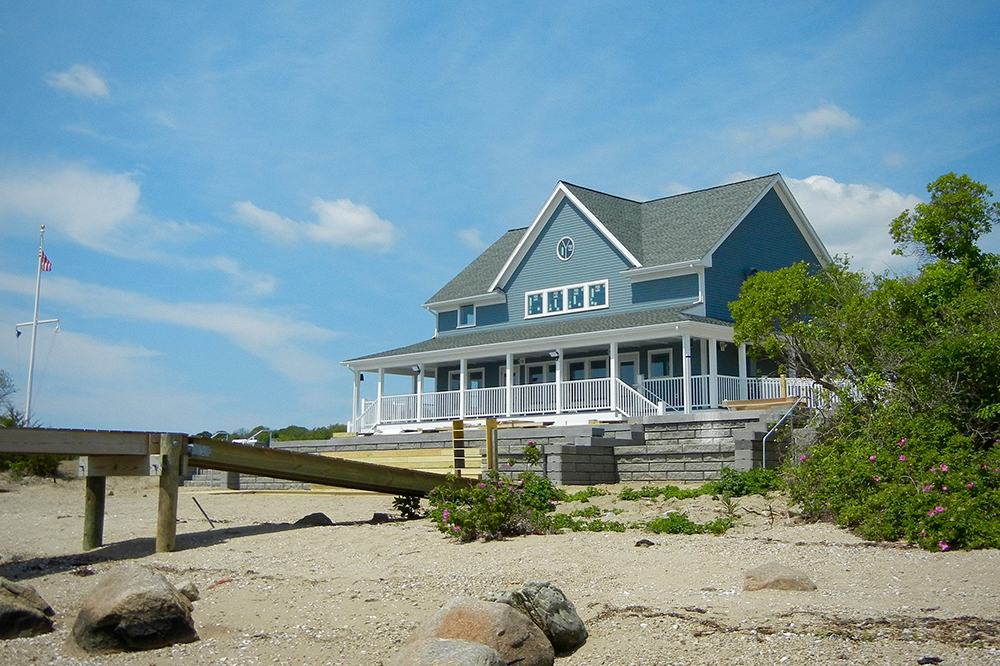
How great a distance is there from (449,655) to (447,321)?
27974 millimetres

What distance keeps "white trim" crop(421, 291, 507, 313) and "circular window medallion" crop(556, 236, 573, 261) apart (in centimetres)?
254

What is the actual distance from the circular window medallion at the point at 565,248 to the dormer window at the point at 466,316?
13.4 feet

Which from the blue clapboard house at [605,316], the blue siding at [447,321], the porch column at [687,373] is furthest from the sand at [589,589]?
the blue siding at [447,321]

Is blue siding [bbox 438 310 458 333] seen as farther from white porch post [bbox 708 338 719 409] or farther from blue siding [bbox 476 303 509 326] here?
white porch post [bbox 708 338 719 409]

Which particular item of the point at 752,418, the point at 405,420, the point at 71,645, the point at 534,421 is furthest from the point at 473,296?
the point at 71,645

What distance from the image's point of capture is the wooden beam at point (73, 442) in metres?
10.6

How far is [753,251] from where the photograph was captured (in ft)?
91.8

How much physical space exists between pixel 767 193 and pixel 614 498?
55.8 feet

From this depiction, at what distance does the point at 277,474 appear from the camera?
13.0m

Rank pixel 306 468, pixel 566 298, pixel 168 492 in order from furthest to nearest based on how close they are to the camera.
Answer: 1. pixel 566 298
2. pixel 306 468
3. pixel 168 492

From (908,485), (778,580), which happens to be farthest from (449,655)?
(908,485)

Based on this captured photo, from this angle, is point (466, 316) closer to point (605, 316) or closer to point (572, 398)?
point (605, 316)

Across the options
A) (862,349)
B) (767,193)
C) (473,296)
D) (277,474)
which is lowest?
(277,474)

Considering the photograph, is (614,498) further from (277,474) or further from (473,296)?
(473,296)
